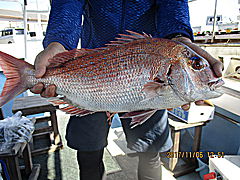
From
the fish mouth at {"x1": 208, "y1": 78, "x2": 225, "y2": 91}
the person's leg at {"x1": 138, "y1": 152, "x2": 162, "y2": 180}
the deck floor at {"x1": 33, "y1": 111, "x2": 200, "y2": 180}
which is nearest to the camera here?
the fish mouth at {"x1": 208, "y1": 78, "x2": 225, "y2": 91}

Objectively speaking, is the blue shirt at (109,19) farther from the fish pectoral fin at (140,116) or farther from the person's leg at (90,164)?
the person's leg at (90,164)

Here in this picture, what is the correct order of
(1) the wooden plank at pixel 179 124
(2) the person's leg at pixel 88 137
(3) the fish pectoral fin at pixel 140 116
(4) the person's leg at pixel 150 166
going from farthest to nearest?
(1) the wooden plank at pixel 179 124 < (4) the person's leg at pixel 150 166 < (2) the person's leg at pixel 88 137 < (3) the fish pectoral fin at pixel 140 116

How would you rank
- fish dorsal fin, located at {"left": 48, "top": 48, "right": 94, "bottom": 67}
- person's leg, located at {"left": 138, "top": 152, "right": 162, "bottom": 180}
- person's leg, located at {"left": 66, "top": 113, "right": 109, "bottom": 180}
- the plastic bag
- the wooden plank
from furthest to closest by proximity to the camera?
the wooden plank → the plastic bag → person's leg, located at {"left": 138, "top": 152, "right": 162, "bottom": 180} → person's leg, located at {"left": 66, "top": 113, "right": 109, "bottom": 180} → fish dorsal fin, located at {"left": 48, "top": 48, "right": 94, "bottom": 67}

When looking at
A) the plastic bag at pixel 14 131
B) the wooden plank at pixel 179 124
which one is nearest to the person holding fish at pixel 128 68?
the wooden plank at pixel 179 124

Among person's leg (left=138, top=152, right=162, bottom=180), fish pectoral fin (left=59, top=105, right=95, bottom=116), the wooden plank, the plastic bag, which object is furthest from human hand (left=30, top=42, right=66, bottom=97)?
the wooden plank

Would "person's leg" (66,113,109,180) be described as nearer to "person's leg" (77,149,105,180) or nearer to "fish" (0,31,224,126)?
"person's leg" (77,149,105,180)

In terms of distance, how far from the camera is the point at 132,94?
95 centimetres

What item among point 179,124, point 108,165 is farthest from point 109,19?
point 108,165

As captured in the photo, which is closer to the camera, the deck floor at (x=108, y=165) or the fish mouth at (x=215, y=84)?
the fish mouth at (x=215, y=84)

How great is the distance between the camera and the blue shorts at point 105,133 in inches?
56.9

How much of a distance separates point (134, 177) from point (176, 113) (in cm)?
102

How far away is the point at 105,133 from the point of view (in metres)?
1.50

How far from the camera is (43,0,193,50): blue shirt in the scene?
3.73 ft

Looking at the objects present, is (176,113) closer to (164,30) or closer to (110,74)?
(164,30)
